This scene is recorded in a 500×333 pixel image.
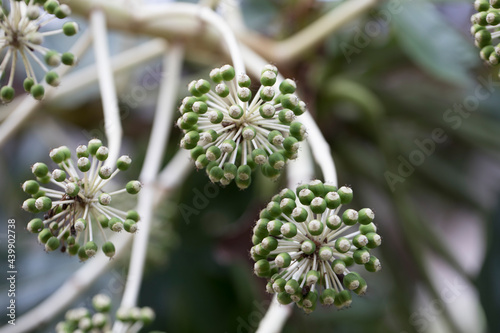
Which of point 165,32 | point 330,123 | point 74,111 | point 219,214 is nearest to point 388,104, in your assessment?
point 330,123

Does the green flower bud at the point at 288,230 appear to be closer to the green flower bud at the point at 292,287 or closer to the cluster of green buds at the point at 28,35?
the green flower bud at the point at 292,287

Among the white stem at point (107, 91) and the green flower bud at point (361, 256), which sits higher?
the white stem at point (107, 91)

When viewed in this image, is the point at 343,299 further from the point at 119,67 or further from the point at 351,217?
the point at 119,67

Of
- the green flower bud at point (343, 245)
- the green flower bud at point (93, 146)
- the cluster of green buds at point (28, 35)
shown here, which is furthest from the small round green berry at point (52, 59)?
the green flower bud at point (343, 245)

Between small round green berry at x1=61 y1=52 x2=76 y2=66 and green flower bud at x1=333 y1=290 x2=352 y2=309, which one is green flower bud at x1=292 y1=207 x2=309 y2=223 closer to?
green flower bud at x1=333 y1=290 x2=352 y2=309

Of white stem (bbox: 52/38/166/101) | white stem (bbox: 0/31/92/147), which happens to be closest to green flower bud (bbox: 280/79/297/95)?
white stem (bbox: 0/31/92/147)

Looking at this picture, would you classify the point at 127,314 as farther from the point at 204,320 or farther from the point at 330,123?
the point at 330,123

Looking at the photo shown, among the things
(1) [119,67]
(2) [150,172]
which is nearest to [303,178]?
(2) [150,172]
